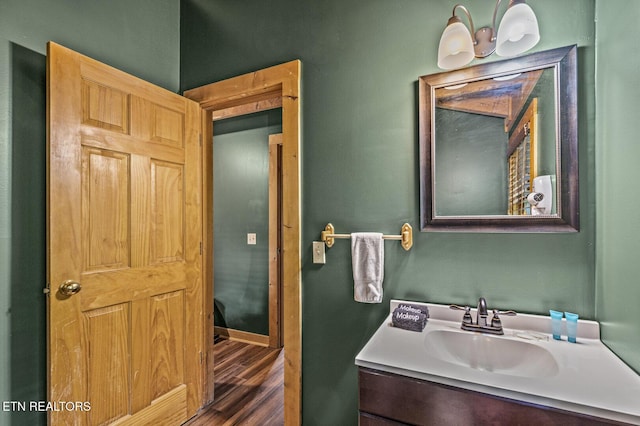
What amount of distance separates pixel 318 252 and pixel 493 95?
3.63ft

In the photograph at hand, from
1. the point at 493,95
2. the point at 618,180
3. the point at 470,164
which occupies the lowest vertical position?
the point at 618,180

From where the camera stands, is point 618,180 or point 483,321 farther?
point 483,321

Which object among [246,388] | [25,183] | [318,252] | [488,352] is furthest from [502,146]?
[246,388]

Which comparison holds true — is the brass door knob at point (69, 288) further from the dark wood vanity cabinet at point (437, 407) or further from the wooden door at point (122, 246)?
the dark wood vanity cabinet at point (437, 407)

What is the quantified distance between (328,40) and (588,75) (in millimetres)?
1174

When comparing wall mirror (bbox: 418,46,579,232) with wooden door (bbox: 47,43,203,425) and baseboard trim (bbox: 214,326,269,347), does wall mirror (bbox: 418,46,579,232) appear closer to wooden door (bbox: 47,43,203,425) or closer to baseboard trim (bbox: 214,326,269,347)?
wooden door (bbox: 47,43,203,425)

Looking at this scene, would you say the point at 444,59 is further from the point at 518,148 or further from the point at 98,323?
the point at 98,323

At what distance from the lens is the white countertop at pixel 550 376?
739mm

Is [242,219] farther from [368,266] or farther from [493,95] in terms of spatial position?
[493,95]

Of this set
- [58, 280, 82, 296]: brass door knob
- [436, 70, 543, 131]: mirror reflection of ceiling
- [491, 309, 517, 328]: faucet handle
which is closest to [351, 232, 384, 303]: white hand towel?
[491, 309, 517, 328]: faucet handle

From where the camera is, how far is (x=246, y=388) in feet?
7.45

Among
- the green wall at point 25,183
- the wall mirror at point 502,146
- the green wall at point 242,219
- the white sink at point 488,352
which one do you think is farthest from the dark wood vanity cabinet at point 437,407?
the green wall at point 242,219

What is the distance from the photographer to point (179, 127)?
1.92 meters

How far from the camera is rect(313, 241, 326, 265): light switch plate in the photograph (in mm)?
1626
